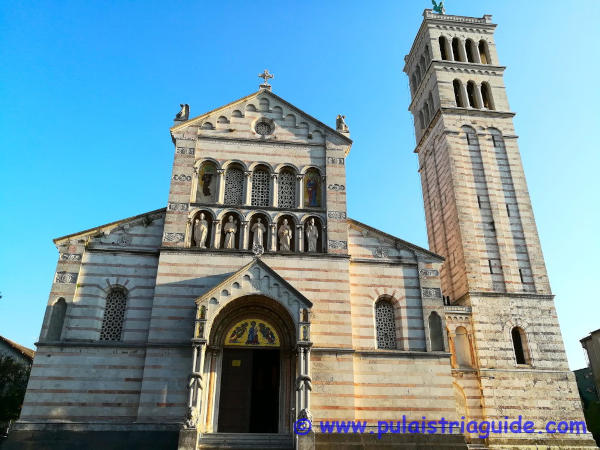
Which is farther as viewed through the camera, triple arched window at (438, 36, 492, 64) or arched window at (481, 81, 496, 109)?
triple arched window at (438, 36, 492, 64)

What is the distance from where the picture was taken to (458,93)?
94.0 feet

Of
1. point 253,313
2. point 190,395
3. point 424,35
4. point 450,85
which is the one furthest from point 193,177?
point 424,35

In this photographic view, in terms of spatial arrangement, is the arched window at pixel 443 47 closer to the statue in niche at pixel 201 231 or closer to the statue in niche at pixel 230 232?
the statue in niche at pixel 230 232

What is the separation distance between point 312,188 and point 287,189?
1.15 metres

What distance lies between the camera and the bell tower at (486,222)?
67.6 feet

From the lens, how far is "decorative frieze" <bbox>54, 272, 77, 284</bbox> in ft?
58.0

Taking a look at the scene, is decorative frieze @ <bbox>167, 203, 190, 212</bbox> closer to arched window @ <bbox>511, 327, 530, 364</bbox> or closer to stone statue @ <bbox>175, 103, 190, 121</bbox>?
stone statue @ <bbox>175, 103, 190, 121</bbox>

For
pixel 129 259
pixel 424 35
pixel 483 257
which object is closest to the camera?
pixel 129 259

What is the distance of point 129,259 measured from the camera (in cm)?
1850

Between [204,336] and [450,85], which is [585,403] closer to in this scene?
[450,85]

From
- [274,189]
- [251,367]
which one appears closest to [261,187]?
[274,189]

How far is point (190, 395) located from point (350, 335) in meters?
6.24

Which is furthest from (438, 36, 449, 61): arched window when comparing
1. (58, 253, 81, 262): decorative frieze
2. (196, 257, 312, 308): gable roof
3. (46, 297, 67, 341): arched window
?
(46, 297, 67, 341): arched window

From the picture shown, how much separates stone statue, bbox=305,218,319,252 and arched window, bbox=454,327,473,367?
8.09m
